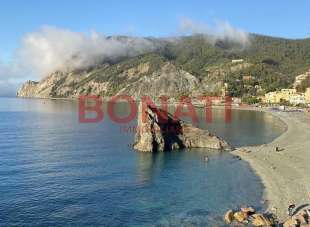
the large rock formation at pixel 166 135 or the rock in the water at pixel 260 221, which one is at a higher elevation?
the large rock formation at pixel 166 135

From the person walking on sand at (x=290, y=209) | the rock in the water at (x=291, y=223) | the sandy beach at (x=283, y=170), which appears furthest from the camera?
the sandy beach at (x=283, y=170)

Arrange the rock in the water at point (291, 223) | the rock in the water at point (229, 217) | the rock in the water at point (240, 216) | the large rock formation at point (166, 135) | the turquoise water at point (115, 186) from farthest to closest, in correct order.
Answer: the large rock formation at point (166, 135), the turquoise water at point (115, 186), the rock in the water at point (240, 216), the rock in the water at point (229, 217), the rock in the water at point (291, 223)

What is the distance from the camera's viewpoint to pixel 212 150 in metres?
98.6

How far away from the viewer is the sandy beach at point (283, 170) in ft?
194

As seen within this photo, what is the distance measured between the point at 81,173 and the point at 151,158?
62.6 feet

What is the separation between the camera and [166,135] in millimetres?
100688

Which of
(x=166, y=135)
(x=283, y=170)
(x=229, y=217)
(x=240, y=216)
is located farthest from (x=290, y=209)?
(x=166, y=135)

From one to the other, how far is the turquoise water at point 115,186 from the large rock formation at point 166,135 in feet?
11.6

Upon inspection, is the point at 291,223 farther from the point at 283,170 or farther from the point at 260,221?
Result: the point at 283,170

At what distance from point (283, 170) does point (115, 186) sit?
101ft

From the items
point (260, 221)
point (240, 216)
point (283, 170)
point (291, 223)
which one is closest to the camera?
point (291, 223)

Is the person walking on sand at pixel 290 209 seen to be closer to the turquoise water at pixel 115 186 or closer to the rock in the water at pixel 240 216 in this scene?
the turquoise water at pixel 115 186

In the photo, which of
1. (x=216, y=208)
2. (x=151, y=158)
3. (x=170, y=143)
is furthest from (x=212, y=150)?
(x=216, y=208)

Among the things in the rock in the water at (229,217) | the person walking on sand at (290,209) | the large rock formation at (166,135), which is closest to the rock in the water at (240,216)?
the rock in the water at (229,217)
